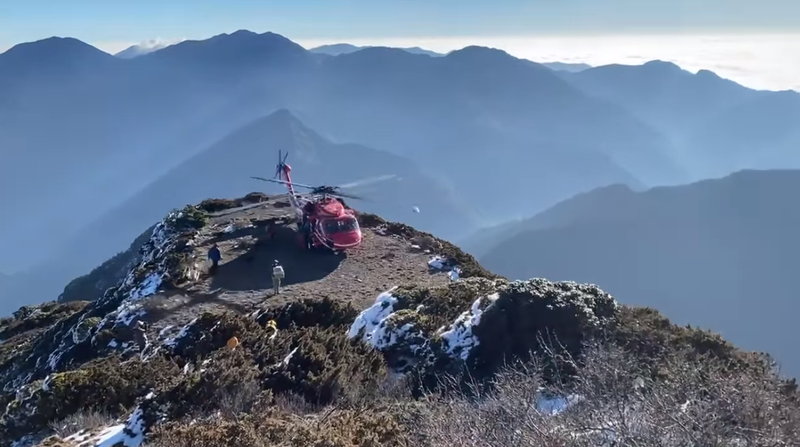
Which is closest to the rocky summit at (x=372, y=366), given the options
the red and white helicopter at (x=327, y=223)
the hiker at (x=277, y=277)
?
the hiker at (x=277, y=277)

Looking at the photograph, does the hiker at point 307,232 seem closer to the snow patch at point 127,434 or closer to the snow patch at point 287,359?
the snow patch at point 287,359

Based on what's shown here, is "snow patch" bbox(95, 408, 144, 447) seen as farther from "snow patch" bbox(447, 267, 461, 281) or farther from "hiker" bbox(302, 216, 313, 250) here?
"hiker" bbox(302, 216, 313, 250)

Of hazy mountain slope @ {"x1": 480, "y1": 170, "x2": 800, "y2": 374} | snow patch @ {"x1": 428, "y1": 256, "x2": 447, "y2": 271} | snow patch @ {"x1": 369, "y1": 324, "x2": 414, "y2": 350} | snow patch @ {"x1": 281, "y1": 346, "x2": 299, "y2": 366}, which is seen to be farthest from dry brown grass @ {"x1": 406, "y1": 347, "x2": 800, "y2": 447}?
hazy mountain slope @ {"x1": 480, "y1": 170, "x2": 800, "y2": 374}

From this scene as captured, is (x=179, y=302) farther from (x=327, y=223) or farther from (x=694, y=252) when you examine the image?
(x=694, y=252)

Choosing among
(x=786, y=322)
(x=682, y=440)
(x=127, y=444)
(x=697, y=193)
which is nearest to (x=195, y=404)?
(x=127, y=444)

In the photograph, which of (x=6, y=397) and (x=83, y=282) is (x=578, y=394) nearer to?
(x=6, y=397)
